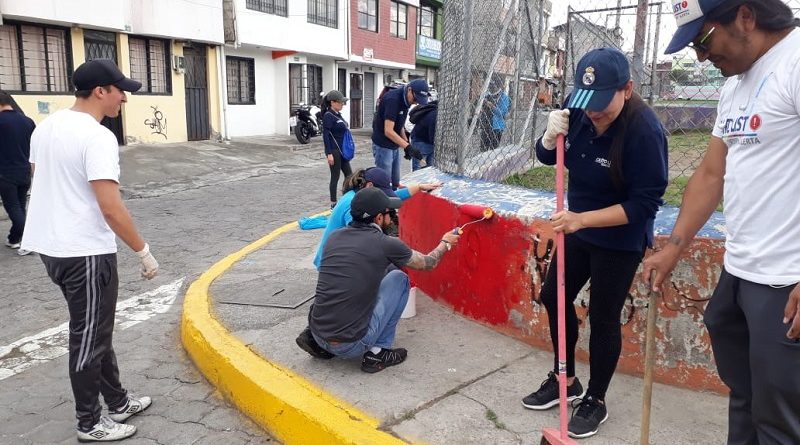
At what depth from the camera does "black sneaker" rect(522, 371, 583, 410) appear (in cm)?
299

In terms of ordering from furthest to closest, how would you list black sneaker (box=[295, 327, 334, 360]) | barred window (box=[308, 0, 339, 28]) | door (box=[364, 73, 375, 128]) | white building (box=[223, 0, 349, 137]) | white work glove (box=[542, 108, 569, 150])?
door (box=[364, 73, 375, 128]) < barred window (box=[308, 0, 339, 28]) < white building (box=[223, 0, 349, 137]) < black sneaker (box=[295, 327, 334, 360]) < white work glove (box=[542, 108, 569, 150])

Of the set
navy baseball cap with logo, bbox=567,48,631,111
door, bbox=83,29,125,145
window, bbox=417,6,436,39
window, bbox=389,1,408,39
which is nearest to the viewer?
navy baseball cap with logo, bbox=567,48,631,111

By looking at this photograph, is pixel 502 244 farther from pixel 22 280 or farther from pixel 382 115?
pixel 22 280

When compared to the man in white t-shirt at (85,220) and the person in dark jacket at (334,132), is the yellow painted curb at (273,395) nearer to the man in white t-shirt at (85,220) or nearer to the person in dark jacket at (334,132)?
the man in white t-shirt at (85,220)

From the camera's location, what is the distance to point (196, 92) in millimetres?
16859

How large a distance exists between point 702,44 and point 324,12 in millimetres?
20953

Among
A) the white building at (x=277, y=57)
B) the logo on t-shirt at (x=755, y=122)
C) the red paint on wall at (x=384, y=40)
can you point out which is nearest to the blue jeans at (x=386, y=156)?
the logo on t-shirt at (x=755, y=122)

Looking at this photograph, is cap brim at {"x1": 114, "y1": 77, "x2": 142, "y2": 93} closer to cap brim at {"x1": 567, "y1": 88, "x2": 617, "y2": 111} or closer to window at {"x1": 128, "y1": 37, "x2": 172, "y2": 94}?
cap brim at {"x1": 567, "y1": 88, "x2": 617, "y2": 111}

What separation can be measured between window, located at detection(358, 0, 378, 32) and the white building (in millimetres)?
1455

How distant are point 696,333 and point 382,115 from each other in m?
4.69

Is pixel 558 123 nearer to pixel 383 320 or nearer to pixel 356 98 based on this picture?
pixel 383 320

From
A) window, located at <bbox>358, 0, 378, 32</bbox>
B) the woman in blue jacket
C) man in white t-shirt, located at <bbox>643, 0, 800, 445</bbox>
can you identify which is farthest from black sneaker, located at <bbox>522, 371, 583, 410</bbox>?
window, located at <bbox>358, 0, 378, 32</bbox>

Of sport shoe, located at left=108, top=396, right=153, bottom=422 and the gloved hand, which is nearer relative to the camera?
sport shoe, located at left=108, top=396, right=153, bottom=422

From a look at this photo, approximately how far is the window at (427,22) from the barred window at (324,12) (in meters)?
8.16
